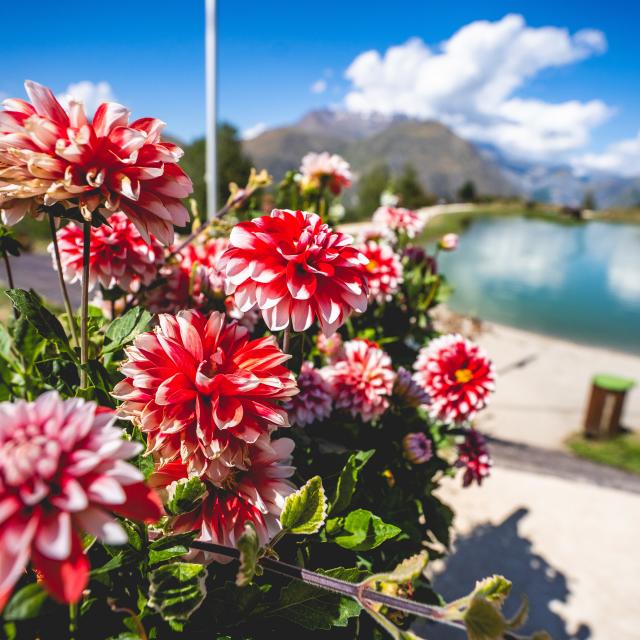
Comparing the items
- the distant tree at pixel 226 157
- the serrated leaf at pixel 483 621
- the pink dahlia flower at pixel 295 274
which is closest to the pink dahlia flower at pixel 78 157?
the pink dahlia flower at pixel 295 274

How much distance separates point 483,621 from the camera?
0.40m

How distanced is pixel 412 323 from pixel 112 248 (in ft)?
2.58

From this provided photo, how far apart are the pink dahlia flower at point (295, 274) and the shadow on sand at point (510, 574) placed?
1546 millimetres

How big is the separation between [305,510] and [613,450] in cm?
447

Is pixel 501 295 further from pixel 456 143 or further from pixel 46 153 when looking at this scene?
pixel 456 143

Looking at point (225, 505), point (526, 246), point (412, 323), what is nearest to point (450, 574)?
point (412, 323)

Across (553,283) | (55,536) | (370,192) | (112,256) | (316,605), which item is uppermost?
(370,192)

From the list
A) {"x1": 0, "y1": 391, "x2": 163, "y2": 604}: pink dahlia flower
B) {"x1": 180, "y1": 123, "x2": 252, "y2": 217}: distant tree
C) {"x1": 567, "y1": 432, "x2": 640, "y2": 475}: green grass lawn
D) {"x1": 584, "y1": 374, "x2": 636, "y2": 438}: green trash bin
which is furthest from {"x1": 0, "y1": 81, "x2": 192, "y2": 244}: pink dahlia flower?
{"x1": 180, "y1": 123, "x2": 252, "y2": 217}: distant tree

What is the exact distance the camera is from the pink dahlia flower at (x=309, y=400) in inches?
30.7

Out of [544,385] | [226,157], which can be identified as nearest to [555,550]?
[544,385]

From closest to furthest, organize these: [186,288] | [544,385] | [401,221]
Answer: [186,288] < [401,221] < [544,385]

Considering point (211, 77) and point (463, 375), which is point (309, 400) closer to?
point (463, 375)

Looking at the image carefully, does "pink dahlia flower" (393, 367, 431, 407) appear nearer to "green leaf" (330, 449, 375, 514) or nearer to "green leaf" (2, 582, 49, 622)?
"green leaf" (330, 449, 375, 514)

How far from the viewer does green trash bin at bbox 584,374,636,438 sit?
160 inches
